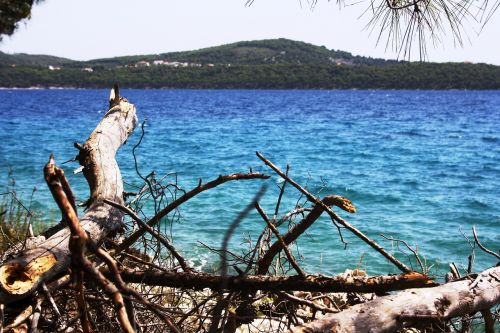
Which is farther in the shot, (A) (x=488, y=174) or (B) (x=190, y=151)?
(B) (x=190, y=151)

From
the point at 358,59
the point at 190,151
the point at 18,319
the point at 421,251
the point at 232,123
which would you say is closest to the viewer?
the point at 18,319

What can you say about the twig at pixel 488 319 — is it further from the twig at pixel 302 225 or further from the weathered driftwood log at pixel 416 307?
the twig at pixel 302 225

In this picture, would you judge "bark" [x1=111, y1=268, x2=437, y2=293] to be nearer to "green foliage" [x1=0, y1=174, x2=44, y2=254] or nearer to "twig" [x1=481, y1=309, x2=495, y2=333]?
"twig" [x1=481, y1=309, x2=495, y2=333]

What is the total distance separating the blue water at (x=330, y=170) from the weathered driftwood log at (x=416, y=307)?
3.74 ft

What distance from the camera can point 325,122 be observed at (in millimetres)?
41594

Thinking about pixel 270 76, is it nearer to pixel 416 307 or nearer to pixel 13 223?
pixel 13 223

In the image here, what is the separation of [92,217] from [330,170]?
16639mm

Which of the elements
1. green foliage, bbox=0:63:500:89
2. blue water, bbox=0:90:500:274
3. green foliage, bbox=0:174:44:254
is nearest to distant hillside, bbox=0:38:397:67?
green foliage, bbox=0:63:500:89

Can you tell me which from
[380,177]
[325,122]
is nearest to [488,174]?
[380,177]

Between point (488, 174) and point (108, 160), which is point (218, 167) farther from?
point (108, 160)

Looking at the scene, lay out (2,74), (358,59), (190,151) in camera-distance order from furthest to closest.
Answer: (358,59) → (2,74) → (190,151)

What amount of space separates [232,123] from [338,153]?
1778 centimetres

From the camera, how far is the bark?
194 cm

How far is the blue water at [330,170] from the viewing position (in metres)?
7.88
